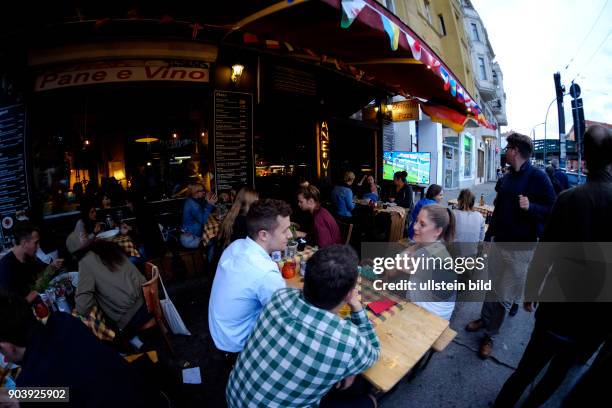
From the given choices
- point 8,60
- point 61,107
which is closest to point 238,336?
point 8,60

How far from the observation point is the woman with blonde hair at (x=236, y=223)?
3.23m

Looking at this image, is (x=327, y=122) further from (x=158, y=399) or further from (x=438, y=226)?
(x=158, y=399)

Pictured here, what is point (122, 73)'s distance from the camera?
14.5ft

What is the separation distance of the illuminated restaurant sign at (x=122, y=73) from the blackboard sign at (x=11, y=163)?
1.91 ft

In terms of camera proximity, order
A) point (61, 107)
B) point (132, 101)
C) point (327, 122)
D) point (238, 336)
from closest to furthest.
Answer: point (238, 336), point (61, 107), point (132, 101), point (327, 122)

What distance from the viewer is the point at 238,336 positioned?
1937mm

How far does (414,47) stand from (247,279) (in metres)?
3.50

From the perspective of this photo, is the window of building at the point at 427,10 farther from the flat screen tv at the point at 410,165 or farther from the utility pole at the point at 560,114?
the utility pole at the point at 560,114

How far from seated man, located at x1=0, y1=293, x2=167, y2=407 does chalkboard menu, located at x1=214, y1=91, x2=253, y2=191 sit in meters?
4.40

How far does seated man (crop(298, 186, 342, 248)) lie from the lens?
374cm

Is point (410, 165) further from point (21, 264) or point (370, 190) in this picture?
point (21, 264)

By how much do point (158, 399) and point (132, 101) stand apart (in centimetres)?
673

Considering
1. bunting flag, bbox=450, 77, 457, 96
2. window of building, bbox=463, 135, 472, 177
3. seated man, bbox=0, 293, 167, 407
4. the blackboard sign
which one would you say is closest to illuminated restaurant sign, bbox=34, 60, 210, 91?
the blackboard sign

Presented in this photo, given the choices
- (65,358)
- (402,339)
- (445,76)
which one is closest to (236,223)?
(65,358)
